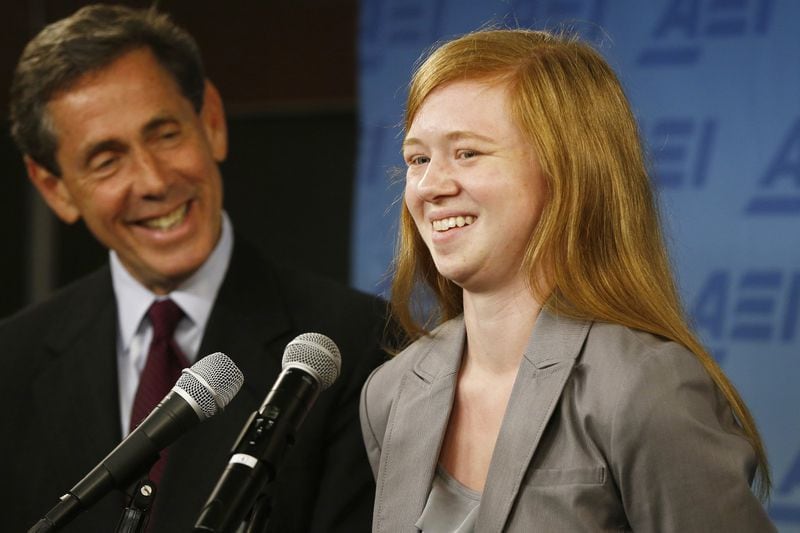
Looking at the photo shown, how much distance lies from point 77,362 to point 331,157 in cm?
212

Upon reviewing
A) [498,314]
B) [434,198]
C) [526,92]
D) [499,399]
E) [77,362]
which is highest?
[526,92]

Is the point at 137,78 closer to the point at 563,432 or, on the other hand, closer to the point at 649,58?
the point at 563,432

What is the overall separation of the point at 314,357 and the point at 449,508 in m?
0.34

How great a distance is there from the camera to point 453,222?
1556mm

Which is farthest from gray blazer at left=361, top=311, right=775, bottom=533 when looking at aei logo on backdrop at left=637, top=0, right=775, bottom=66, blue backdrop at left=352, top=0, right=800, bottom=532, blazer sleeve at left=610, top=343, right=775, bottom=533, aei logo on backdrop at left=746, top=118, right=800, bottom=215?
aei logo on backdrop at left=637, top=0, right=775, bottom=66

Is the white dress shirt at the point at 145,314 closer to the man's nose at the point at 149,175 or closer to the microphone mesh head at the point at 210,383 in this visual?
the man's nose at the point at 149,175

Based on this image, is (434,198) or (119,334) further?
Result: (119,334)

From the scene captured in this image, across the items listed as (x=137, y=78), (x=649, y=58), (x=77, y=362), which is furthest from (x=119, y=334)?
(x=649, y=58)

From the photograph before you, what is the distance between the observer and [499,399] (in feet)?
5.30

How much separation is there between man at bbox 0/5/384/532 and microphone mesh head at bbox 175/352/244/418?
28.8 inches

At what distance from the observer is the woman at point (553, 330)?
1.43 meters

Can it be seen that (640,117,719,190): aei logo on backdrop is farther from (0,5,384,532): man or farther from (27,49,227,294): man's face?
(27,49,227,294): man's face

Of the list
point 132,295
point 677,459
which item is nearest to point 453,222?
point 677,459

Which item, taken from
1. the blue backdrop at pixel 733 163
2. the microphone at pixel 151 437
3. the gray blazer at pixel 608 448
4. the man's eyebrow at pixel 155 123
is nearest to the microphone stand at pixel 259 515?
the microphone at pixel 151 437
